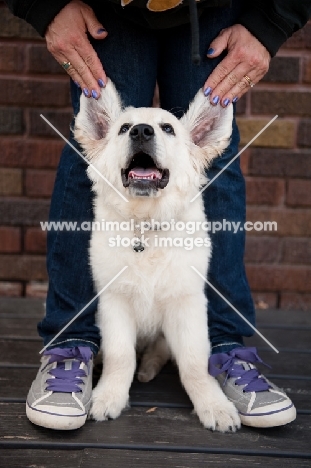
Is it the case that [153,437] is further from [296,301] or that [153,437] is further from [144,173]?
[296,301]

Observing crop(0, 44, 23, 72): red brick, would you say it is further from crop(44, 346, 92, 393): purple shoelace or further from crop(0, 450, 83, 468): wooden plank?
crop(0, 450, 83, 468): wooden plank

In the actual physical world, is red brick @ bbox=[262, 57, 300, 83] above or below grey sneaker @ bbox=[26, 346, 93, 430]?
above

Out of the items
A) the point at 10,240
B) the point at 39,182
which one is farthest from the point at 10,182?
the point at 10,240

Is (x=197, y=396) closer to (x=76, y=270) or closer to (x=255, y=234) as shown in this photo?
(x=76, y=270)

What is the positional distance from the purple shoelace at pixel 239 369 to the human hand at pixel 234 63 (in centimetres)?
79

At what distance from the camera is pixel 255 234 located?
276 cm

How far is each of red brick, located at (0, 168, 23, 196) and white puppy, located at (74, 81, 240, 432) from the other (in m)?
0.90

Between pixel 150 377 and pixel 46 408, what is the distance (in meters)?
0.44

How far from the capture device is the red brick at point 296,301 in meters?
2.79

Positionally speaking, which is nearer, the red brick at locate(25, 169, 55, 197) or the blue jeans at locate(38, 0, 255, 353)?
the blue jeans at locate(38, 0, 255, 353)

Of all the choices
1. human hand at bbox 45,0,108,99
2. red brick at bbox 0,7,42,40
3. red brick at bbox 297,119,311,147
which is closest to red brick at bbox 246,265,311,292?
red brick at bbox 297,119,311,147

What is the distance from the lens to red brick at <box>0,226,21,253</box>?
9.11 feet

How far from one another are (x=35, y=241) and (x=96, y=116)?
105 cm

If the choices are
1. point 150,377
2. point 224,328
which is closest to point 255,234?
point 224,328
